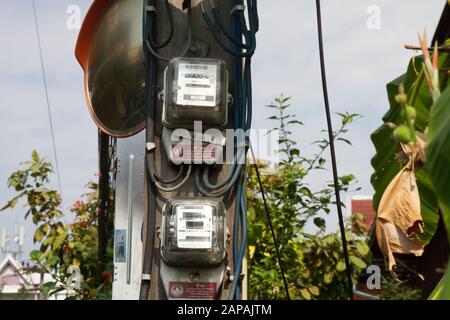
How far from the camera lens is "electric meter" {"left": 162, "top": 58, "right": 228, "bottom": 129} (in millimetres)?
3627

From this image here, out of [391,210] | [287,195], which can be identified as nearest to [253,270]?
[287,195]

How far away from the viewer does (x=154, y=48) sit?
3787mm

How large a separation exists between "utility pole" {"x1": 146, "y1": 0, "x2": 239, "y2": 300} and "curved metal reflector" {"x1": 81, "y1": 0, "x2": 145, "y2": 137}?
72 cm

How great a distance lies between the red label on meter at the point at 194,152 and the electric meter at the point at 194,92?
3.8 inches

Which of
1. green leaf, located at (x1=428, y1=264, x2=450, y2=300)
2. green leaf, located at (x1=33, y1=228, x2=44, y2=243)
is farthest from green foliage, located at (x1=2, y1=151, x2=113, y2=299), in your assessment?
green leaf, located at (x1=428, y1=264, x2=450, y2=300)

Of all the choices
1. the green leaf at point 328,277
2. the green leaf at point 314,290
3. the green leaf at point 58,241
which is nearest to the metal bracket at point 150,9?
the green leaf at point 314,290

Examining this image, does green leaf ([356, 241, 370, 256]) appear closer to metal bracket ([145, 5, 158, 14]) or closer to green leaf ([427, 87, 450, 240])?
metal bracket ([145, 5, 158, 14])

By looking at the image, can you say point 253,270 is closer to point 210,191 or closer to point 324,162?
point 324,162

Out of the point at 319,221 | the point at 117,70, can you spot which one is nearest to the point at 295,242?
the point at 319,221

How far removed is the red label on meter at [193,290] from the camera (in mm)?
3588

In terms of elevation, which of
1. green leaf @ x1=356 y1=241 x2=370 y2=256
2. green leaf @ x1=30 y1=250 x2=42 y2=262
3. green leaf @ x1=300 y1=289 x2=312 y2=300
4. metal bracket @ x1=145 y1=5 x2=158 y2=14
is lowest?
green leaf @ x1=300 y1=289 x2=312 y2=300

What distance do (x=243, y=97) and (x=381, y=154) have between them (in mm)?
1496

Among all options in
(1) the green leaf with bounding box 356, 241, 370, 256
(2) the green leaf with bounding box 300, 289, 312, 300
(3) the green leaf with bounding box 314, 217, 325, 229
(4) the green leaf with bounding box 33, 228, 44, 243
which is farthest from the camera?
(4) the green leaf with bounding box 33, 228, 44, 243

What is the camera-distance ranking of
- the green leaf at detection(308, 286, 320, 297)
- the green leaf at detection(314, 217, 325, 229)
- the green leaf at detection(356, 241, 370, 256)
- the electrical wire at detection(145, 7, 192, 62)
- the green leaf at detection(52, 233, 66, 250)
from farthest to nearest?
1. the green leaf at detection(52, 233, 66, 250)
2. the green leaf at detection(356, 241, 370, 256)
3. the green leaf at detection(308, 286, 320, 297)
4. the green leaf at detection(314, 217, 325, 229)
5. the electrical wire at detection(145, 7, 192, 62)
